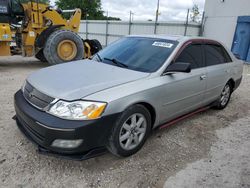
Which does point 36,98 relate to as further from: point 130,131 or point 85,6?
point 85,6

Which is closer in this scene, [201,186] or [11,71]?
[201,186]

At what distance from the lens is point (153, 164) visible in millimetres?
2709

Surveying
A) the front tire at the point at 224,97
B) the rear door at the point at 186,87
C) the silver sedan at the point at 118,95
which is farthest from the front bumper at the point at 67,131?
the front tire at the point at 224,97

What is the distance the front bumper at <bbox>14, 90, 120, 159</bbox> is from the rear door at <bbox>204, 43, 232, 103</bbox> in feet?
7.30

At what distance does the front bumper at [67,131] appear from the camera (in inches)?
86.4

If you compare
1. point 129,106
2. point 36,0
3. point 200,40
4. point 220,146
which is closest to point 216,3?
point 36,0

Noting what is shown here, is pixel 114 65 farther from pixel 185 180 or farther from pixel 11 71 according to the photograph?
pixel 11 71

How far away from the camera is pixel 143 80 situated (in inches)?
108

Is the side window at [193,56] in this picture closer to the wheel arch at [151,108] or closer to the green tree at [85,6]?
the wheel arch at [151,108]

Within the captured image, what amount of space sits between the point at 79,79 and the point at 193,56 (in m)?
1.94

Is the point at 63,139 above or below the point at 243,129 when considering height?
above

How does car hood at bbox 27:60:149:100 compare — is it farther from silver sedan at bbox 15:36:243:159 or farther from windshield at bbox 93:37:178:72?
windshield at bbox 93:37:178:72

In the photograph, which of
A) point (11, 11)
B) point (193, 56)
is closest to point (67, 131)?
point (193, 56)

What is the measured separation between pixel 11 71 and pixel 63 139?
20.6 ft
